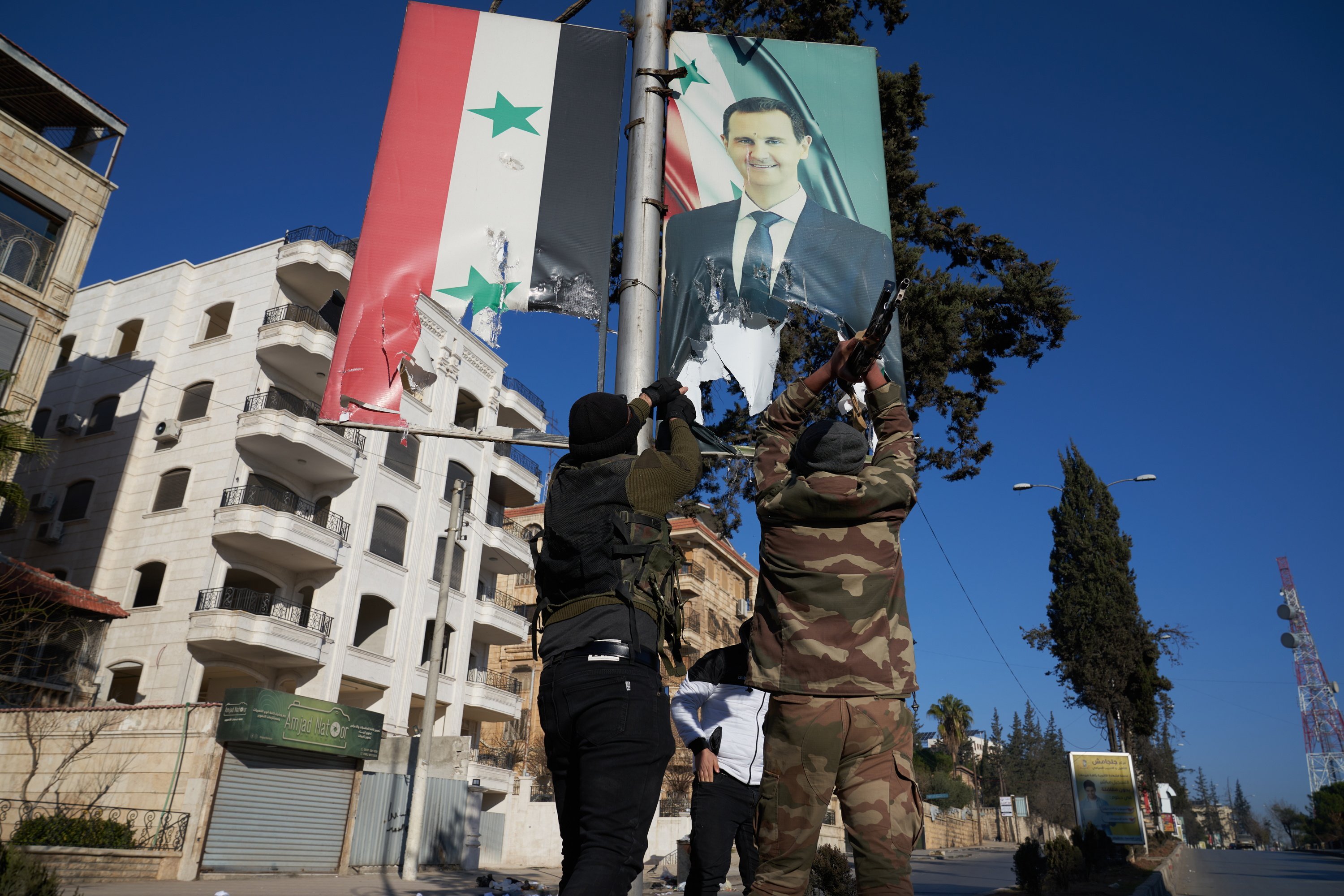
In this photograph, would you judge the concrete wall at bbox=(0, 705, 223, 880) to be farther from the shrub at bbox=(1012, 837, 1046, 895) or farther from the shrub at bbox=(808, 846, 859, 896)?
the shrub at bbox=(1012, 837, 1046, 895)

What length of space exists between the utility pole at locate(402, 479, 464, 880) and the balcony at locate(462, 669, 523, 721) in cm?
505

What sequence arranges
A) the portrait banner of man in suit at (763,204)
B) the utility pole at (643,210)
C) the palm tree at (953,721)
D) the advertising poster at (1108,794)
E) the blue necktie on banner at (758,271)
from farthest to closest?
the palm tree at (953,721)
the advertising poster at (1108,794)
the blue necktie on banner at (758,271)
the portrait banner of man in suit at (763,204)
the utility pole at (643,210)

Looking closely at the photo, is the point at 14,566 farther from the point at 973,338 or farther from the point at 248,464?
the point at 973,338

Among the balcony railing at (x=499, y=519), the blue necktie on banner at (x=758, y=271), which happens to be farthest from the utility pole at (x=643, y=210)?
the balcony railing at (x=499, y=519)

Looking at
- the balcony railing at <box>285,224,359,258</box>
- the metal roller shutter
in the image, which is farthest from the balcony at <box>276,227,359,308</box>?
the metal roller shutter

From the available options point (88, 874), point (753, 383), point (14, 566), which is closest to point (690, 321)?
point (753, 383)

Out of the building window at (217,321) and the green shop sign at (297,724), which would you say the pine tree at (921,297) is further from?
the building window at (217,321)

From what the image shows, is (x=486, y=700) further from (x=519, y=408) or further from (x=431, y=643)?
(x=519, y=408)

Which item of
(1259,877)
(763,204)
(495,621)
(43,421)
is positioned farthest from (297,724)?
(1259,877)

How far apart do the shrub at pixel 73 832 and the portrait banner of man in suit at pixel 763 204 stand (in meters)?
13.5

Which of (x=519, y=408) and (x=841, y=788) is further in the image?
(x=519, y=408)

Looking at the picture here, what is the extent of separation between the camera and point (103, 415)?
26078 mm

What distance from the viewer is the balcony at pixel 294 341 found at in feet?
77.6

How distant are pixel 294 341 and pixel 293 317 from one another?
112cm
